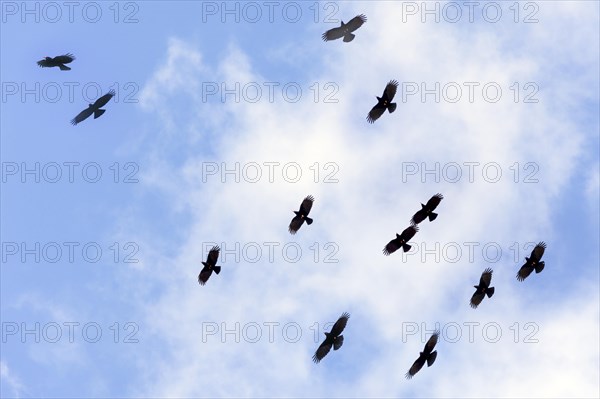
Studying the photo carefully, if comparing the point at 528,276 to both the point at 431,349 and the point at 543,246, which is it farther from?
the point at 431,349

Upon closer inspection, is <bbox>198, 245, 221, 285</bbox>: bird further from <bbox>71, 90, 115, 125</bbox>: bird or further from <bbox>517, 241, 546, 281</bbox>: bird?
<bbox>517, 241, 546, 281</bbox>: bird

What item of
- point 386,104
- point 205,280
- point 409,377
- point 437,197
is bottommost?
point 409,377

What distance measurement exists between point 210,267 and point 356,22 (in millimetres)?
16426

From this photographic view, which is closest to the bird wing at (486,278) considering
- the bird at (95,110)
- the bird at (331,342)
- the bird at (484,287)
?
the bird at (484,287)

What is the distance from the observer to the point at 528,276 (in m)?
69.0

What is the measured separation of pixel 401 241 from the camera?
67438 mm

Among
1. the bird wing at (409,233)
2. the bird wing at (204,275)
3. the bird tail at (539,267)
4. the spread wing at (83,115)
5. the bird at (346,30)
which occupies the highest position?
the bird at (346,30)

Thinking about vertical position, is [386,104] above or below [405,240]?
above

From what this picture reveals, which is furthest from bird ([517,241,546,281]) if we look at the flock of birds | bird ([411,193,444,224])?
bird ([411,193,444,224])

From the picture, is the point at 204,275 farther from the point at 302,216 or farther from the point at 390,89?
the point at 390,89

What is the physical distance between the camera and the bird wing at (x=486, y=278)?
67938 mm

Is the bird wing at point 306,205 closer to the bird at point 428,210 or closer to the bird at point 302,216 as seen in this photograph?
the bird at point 302,216

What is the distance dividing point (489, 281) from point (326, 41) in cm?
1678

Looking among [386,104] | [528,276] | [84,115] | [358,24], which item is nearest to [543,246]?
[528,276]
